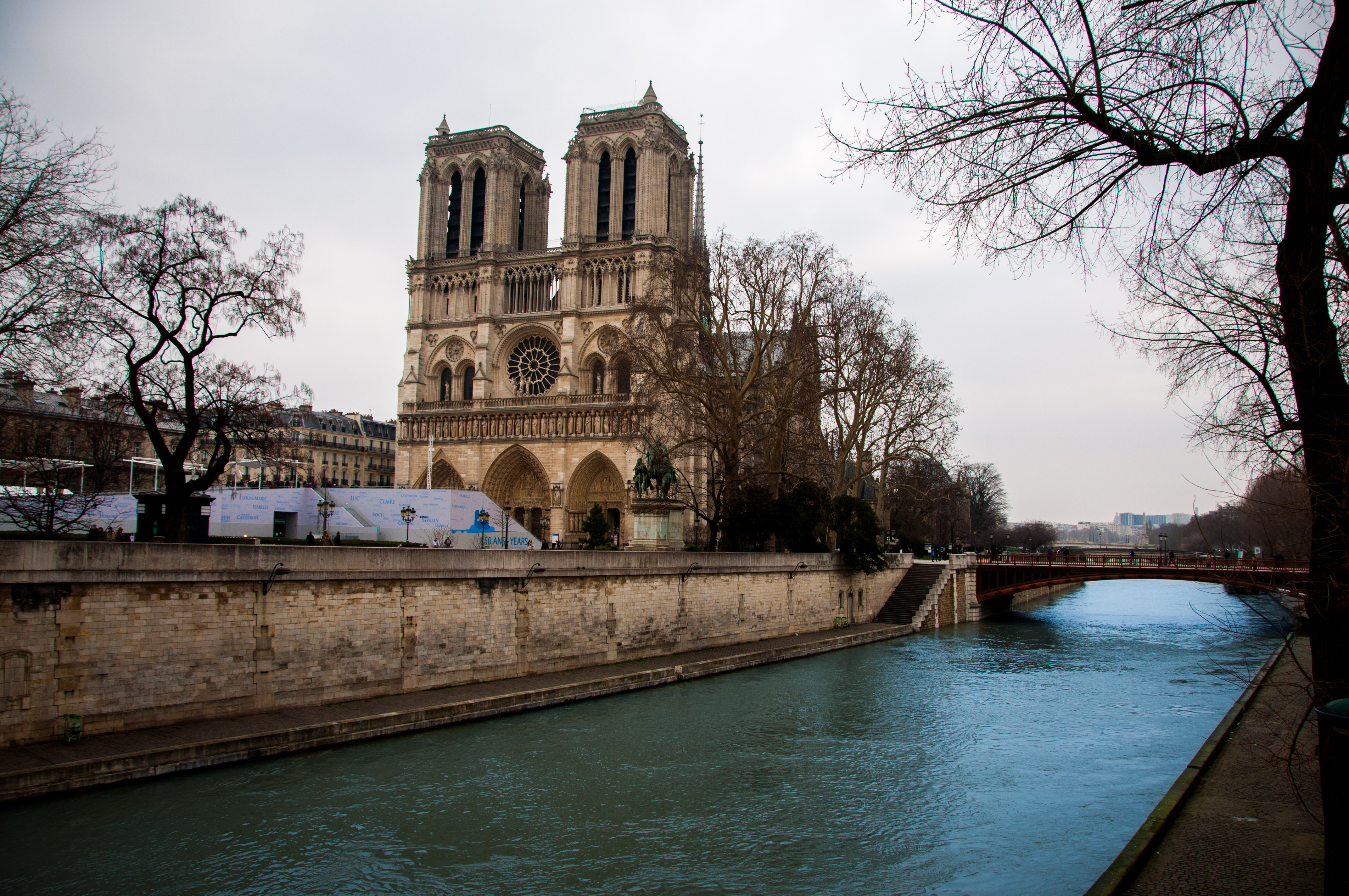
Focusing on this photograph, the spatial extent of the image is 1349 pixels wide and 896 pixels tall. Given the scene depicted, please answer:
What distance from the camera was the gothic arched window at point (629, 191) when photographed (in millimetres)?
46188

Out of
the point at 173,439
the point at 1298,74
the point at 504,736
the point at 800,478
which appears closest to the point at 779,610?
the point at 800,478

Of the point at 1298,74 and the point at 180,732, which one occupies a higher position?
the point at 1298,74

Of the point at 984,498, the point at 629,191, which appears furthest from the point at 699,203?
the point at 984,498

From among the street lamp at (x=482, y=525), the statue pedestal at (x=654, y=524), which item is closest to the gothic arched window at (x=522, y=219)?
the street lamp at (x=482, y=525)

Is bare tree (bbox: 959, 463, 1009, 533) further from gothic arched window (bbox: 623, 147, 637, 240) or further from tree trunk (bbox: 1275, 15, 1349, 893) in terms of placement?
tree trunk (bbox: 1275, 15, 1349, 893)

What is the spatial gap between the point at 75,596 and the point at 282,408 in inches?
227

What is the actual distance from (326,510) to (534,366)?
2353cm

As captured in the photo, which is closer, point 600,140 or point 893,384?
point 893,384

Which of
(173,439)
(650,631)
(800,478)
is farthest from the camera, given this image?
(173,439)

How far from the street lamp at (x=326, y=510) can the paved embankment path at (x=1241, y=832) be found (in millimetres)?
20099

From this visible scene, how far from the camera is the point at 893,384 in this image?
30203 millimetres

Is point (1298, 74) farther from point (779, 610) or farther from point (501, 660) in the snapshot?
point (779, 610)

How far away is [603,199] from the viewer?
46.8m

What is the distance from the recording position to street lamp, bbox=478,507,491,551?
26.4m
